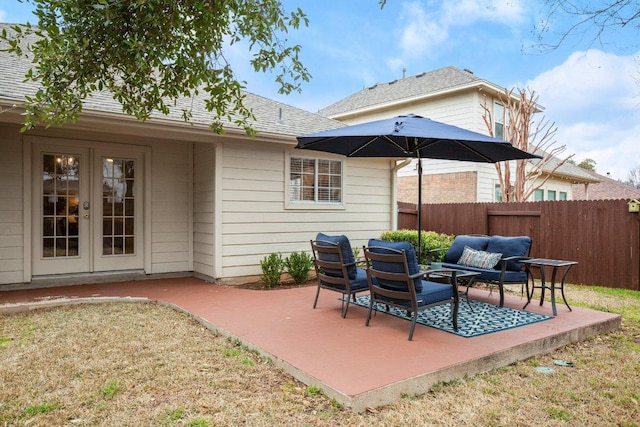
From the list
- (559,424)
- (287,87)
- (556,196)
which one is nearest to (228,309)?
(287,87)

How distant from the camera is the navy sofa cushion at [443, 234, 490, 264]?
6.45 m

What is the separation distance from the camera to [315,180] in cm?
856

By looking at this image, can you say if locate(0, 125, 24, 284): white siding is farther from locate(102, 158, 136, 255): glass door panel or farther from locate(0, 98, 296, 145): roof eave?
locate(102, 158, 136, 255): glass door panel

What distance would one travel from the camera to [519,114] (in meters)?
12.8

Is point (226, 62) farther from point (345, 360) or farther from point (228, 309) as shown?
point (228, 309)

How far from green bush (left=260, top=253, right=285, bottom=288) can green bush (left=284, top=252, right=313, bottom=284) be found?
0.60ft

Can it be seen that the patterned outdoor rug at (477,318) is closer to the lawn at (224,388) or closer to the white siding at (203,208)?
the lawn at (224,388)

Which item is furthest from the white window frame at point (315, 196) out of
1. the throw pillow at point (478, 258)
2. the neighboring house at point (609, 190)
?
the neighboring house at point (609, 190)

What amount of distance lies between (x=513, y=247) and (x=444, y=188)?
8.94 meters

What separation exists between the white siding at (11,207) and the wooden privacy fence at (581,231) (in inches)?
365

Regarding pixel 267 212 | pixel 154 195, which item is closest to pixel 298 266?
pixel 267 212

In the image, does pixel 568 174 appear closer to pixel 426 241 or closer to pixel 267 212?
pixel 426 241

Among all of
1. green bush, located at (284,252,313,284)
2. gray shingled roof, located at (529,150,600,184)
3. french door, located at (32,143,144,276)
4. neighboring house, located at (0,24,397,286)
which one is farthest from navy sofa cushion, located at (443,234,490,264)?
gray shingled roof, located at (529,150,600,184)

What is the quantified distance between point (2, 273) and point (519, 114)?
43.2 ft
